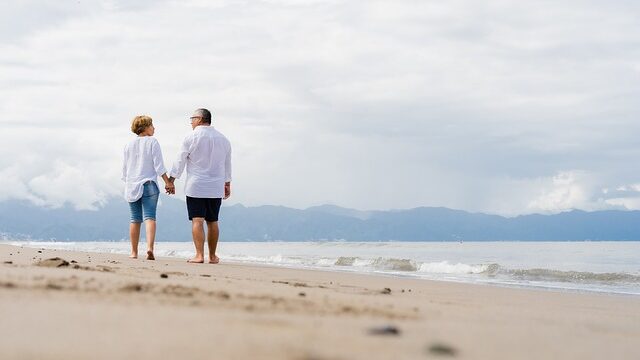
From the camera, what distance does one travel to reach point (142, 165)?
995 centimetres

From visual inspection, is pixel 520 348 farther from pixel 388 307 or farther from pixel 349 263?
pixel 349 263

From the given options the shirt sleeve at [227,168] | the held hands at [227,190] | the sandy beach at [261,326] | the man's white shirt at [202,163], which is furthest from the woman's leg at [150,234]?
the sandy beach at [261,326]

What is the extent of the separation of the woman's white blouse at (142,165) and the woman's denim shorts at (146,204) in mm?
71

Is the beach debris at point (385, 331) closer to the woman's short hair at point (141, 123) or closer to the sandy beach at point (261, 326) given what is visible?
the sandy beach at point (261, 326)

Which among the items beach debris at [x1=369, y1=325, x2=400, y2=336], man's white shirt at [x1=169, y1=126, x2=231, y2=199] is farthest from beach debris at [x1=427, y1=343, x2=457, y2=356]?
man's white shirt at [x1=169, y1=126, x2=231, y2=199]

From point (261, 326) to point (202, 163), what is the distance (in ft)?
22.9

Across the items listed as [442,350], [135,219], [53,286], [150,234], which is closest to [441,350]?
[442,350]

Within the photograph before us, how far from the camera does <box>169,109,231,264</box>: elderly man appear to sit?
980cm

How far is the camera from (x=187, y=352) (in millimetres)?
2439

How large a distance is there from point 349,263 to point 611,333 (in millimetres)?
15764

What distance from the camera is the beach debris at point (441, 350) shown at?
275 centimetres

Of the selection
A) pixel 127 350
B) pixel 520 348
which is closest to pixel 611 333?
pixel 520 348

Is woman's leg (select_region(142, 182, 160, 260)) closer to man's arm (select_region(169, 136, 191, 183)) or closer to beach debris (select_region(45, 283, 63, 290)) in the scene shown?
man's arm (select_region(169, 136, 191, 183))

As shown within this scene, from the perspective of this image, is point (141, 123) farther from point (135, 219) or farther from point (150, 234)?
point (150, 234)
